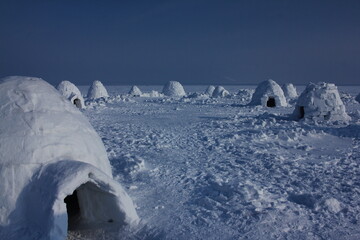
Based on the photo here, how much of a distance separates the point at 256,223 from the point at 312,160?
4.10 m

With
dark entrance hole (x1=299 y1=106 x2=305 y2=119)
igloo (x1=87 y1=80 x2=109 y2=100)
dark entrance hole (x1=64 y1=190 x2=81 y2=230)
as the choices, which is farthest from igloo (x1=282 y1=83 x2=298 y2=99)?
dark entrance hole (x1=64 y1=190 x2=81 y2=230)

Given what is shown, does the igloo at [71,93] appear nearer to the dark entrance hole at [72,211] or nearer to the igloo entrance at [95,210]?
the dark entrance hole at [72,211]

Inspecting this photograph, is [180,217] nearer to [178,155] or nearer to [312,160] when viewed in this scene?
[178,155]

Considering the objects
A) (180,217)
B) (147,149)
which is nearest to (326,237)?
(180,217)

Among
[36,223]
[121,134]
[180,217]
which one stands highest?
[36,223]

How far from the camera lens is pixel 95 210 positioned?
4.61 metres

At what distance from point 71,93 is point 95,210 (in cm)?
1721

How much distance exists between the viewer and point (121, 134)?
1176 centimetres

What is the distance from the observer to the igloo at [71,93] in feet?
66.0

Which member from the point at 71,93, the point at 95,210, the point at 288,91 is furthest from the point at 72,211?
the point at 288,91

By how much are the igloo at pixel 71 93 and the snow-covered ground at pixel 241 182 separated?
369 inches

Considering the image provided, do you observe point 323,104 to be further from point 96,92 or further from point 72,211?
point 96,92

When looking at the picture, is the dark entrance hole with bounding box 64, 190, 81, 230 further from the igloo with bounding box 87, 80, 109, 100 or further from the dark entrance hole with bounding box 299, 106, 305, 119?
the igloo with bounding box 87, 80, 109, 100

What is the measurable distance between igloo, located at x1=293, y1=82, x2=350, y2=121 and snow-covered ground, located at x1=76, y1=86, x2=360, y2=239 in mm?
2152
